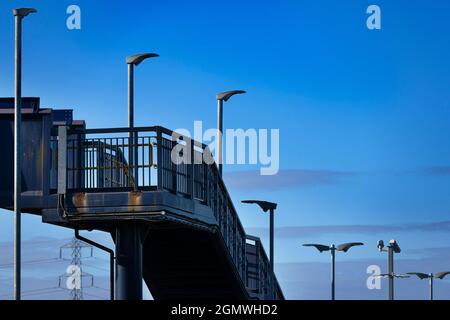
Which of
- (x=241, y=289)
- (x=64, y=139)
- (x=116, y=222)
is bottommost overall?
(x=241, y=289)

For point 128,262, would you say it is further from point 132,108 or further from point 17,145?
point 132,108

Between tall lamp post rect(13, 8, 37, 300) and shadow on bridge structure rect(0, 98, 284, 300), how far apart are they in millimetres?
354

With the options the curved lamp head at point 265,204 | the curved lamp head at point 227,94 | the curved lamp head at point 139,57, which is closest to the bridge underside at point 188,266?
the curved lamp head at point 139,57

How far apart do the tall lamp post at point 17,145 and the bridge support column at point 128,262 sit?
3556 millimetres

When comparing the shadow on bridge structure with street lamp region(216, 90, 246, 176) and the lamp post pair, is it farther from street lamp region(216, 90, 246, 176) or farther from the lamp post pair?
street lamp region(216, 90, 246, 176)

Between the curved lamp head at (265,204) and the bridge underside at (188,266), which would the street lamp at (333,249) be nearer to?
the curved lamp head at (265,204)

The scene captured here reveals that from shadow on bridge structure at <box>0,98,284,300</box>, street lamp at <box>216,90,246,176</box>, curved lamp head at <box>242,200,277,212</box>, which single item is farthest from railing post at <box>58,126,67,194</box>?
curved lamp head at <box>242,200,277,212</box>

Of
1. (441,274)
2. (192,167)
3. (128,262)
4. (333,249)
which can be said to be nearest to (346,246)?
(333,249)

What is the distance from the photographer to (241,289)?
4275cm

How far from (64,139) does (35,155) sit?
1852 millimetres

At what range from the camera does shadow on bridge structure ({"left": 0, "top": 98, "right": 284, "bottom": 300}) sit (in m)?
33.1

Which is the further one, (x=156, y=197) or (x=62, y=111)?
(x=62, y=111)
